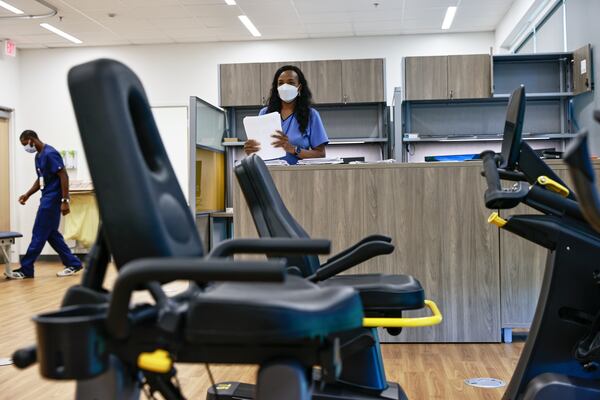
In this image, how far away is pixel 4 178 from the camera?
8.00 m

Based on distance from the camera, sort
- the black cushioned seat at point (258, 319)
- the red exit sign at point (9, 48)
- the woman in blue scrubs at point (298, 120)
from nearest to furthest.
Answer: the black cushioned seat at point (258, 319) < the woman in blue scrubs at point (298, 120) < the red exit sign at point (9, 48)

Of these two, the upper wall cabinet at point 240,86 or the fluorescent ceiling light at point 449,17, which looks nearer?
the upper wall cabinet at point 240,86

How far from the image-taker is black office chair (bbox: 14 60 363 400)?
97 centimetres

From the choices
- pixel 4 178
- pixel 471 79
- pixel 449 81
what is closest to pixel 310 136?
pixel 449 81

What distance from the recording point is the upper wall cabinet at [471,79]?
230 inches

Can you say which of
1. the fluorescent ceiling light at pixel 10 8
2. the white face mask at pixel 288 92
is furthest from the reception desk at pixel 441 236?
the fluorescent ceiling light at pixel 10 8

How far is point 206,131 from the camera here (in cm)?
474

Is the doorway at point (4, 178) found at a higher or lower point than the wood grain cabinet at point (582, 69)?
lower

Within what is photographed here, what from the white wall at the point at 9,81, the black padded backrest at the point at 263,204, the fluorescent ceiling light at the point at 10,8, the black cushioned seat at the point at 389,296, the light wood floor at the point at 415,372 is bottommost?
the light wood floor at the point at 415,372

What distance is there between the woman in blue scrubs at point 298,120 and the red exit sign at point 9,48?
18.7 ft

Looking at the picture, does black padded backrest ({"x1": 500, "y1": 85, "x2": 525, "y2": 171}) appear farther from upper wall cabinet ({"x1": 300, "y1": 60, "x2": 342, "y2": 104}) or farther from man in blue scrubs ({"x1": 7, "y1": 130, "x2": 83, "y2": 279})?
man in blue scrubs ({"x1": 7, "y1": 130, "x2": 83, "y2": 279})

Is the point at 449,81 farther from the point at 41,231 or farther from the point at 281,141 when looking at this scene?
the point at 41,231

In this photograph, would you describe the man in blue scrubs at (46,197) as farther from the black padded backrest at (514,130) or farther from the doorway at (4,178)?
the black padded backrest at (514,130)

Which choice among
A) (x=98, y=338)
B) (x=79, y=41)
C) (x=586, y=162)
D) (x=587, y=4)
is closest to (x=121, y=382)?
(x=98, y=338)
